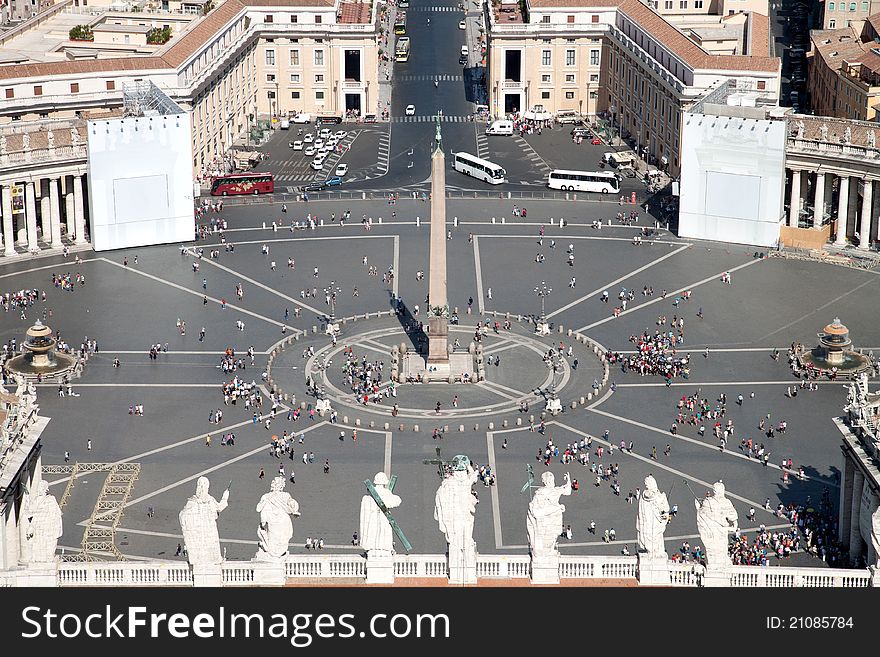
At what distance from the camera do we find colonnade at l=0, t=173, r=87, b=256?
171125mm

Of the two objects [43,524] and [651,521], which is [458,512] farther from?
[43,524]

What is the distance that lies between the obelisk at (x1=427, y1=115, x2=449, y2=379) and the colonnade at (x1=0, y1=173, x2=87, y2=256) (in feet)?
149

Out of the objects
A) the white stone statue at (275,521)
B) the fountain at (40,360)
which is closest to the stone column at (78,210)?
the fountain at (40,360)

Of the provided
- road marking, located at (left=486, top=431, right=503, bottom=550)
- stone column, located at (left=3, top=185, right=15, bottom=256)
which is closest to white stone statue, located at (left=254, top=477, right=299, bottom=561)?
road marking, located at (left=486, top=431, right=503, bottom=550)

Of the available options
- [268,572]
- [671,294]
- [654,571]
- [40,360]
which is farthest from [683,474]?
[268,572]

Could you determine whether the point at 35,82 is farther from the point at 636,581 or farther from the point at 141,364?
the point at 636,581

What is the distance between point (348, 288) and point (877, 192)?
154 feet

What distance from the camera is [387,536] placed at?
74.2 metres

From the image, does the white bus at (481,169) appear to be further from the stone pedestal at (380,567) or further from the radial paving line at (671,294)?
the stone pedestal at (380,567)

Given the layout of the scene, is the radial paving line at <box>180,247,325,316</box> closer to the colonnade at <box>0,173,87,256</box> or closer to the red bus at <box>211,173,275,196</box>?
the colonnade at <box>0,173,87,256</box>

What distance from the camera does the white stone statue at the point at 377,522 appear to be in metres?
73.4

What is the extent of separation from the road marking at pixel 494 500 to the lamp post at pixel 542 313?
824 inches

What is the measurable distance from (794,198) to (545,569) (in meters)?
107
